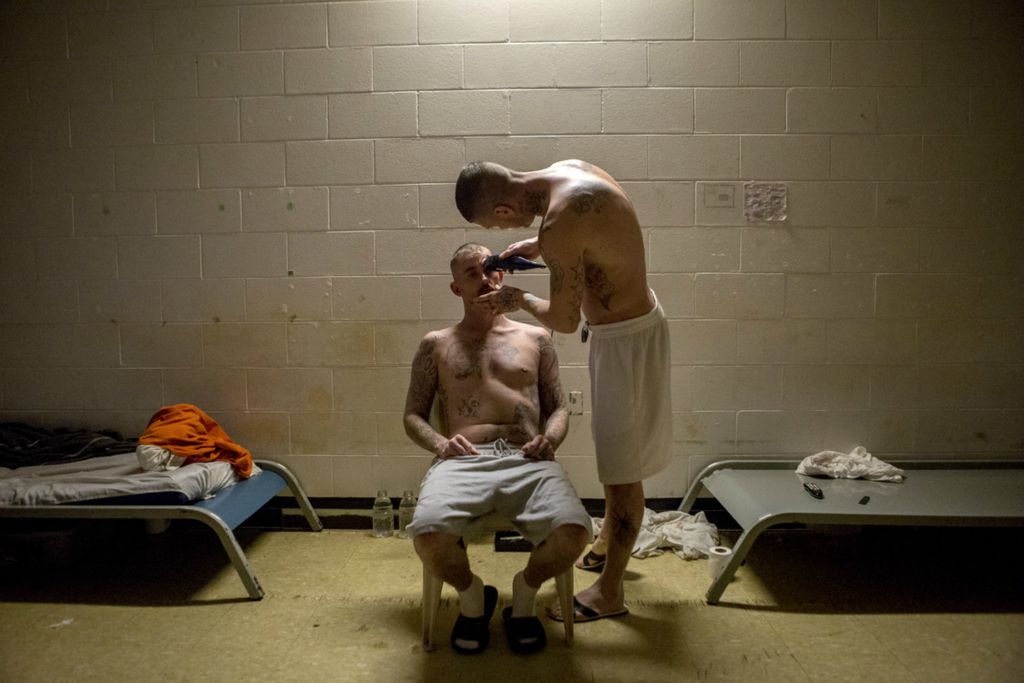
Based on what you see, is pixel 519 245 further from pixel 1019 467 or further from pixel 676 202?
pixel 1019 467

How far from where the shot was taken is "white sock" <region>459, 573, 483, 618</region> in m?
2.18

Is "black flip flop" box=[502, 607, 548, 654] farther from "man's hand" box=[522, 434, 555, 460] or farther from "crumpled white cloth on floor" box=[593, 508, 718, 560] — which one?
"crumpled white cloth on floor" box=[593, 508, 718, 560]

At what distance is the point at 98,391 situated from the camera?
344 cm

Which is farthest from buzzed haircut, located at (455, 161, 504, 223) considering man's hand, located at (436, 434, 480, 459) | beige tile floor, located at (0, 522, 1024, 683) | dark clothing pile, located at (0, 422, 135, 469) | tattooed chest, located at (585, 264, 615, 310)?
dark clothing pile, located at (0, 422, 135, 469)

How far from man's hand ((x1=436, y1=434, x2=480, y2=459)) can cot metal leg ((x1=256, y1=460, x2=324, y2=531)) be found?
1.21m

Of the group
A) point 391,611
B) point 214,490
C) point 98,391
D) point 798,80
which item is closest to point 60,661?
point 214,490

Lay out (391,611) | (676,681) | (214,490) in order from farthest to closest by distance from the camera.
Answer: (214,490)
(391,611)
(676,681)

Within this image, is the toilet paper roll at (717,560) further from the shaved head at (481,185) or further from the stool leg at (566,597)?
the shaved head at (481,185)

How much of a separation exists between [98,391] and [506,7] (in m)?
2.72

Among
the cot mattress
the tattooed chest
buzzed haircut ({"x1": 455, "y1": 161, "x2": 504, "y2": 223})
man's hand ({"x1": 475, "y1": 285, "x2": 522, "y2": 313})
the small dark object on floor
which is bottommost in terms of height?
the small dark object on floor

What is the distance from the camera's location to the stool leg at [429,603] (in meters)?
2.16

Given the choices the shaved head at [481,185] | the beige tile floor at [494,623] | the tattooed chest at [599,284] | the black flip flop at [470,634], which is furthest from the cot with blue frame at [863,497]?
the shaved head at [481,185]

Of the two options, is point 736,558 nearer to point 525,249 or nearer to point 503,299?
point 503,299

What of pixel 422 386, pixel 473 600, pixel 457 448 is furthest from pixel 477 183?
pixel 473 600
